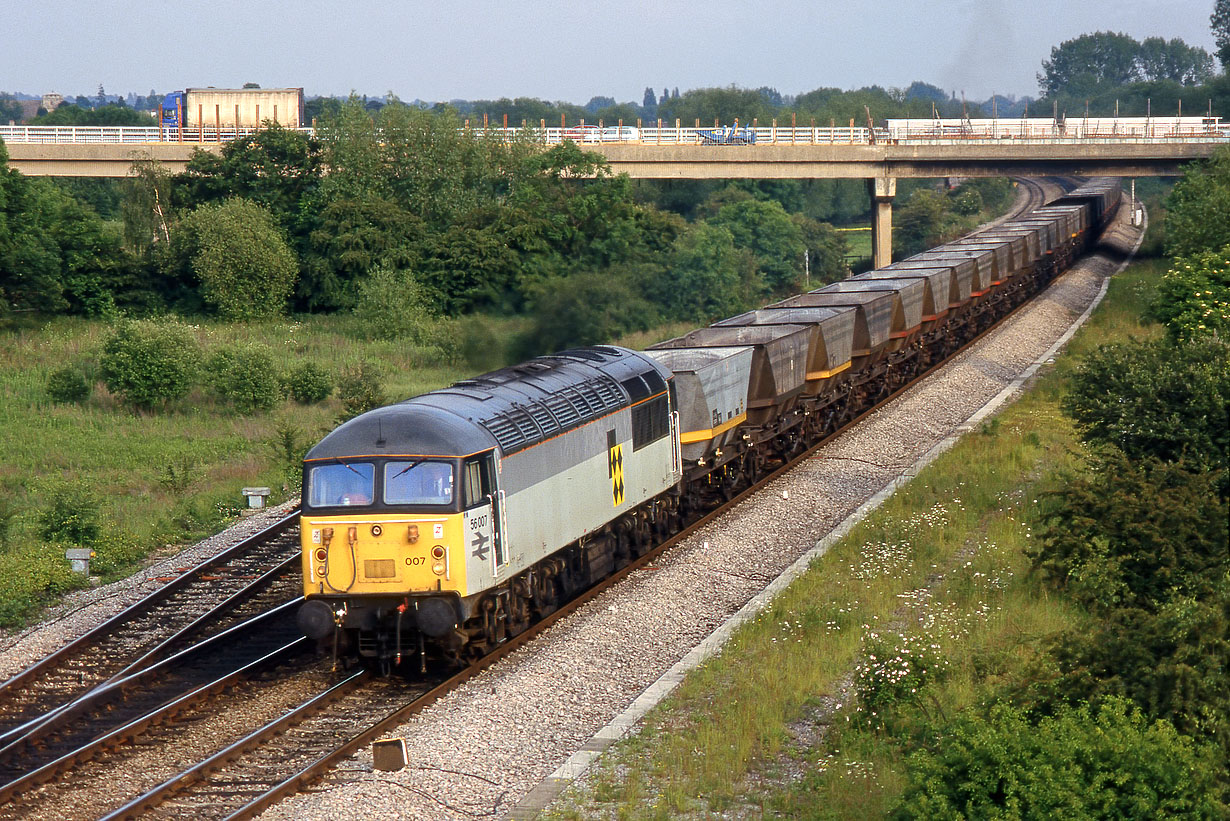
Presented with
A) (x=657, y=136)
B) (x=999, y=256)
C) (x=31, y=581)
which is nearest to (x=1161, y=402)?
(x=31, y=581)

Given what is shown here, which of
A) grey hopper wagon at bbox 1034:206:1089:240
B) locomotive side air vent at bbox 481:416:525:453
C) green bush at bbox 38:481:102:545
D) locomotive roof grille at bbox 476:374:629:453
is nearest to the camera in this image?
locomotive side air vent at bbox 481:416:525:453

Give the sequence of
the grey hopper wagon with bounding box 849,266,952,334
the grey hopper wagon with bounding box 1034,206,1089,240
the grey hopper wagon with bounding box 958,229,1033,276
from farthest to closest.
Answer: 1. the grey hopper wagon with bounding box 1034,206,1089,240
2. the grey hopper wagon with bounding box 958,229,1033,276
3. the grey hopper wagon with bounding box 849,266,952,334

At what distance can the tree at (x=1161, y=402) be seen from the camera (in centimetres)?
1708

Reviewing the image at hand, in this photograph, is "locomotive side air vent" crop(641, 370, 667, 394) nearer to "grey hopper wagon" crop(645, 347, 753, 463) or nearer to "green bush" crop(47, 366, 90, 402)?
"grey hopper wagon" crop(645, 347, 753, 463)

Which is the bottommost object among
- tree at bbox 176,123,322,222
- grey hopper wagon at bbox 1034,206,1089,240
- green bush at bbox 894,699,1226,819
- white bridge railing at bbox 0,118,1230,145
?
green bush at bbox 894,699,1226,819

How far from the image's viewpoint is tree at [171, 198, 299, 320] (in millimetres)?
52812

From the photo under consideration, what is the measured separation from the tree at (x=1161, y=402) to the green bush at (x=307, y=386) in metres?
24.8

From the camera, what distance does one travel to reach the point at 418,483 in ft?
48.8

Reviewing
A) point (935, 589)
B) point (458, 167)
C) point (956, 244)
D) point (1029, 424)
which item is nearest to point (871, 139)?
point (956, 244)

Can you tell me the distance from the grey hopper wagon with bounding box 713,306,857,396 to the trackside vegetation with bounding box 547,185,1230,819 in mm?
5306

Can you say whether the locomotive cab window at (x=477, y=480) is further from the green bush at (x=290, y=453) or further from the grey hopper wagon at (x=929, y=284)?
the grey hopper wagon at (x=929, y=284)

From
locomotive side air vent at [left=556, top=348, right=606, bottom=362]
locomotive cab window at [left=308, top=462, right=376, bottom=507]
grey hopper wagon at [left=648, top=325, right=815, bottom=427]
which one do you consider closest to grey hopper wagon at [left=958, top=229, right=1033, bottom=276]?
grey hopper wagon at [left=648, top=325, right=815, bottom=427]

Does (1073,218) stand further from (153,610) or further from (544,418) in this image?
(153,610)

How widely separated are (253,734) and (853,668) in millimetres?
6644
